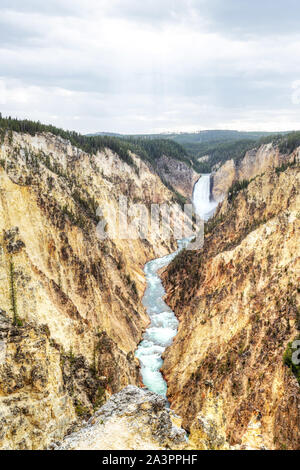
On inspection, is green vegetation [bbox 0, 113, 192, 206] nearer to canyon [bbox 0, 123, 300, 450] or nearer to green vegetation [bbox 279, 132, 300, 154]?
canyon [bbox 0, 123, 300, 450]

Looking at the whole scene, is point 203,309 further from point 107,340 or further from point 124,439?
point 124,439

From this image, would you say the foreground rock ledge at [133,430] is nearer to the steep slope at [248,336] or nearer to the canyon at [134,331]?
the canyon at [134,331]

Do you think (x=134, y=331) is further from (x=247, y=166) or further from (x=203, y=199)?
(x=203, y=199)

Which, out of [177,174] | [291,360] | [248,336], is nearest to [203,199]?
[177,174]

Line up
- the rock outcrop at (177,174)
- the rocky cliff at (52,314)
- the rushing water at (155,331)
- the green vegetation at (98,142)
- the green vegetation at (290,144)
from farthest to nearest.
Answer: the rock outcrop at (177,174), the green vegetation at (290,144), the green vegetation at (98,142), the rushing water at (155,331), the rocky cliff at (52,314)

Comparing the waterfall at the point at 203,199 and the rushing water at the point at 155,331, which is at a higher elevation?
the waterfall at the point at 203,199

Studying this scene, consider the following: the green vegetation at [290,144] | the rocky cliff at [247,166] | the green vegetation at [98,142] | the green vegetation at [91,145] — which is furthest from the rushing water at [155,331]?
the green vegetation at [290,144]

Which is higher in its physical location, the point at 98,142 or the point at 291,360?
the point at 98,142

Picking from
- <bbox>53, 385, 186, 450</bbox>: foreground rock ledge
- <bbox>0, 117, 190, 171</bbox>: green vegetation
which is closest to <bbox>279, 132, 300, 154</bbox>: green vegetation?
<bbox>0, 117, 190, 171</bbox>: green vegetation
